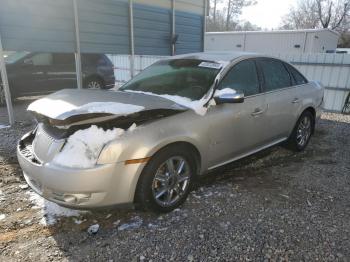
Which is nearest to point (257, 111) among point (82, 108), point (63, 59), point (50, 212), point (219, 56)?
point (219, 56)

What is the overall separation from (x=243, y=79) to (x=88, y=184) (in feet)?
7.38

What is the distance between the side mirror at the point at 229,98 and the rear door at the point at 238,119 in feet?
0.35

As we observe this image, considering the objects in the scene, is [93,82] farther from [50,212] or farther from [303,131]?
[50,212]

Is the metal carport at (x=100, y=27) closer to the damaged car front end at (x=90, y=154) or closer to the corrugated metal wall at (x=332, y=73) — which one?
the corrugated metal wall at (x=332, y=73)

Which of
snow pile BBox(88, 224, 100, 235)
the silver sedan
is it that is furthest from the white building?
snow pile BBox(88, 224, 100, 235)

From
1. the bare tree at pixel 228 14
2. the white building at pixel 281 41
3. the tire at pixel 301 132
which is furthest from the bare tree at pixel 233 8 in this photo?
the tire at pixel 301 132

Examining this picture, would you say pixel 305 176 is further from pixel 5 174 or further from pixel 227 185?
pixel 5 174

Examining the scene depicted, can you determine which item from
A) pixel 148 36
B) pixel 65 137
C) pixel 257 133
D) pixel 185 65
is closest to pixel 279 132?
pixel 257 133

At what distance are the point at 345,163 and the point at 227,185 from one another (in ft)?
6.71

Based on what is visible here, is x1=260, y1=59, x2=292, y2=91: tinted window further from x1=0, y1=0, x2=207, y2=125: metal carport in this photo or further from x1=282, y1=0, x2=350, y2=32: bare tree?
x1=282, y1=0, x2=350, y2=32: bare tree

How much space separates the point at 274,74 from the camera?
4.36 metres

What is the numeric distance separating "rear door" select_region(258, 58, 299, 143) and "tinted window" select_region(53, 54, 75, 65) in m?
6.70

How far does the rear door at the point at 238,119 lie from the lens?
3.45 m

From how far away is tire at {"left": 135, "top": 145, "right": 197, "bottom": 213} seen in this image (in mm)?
2879
